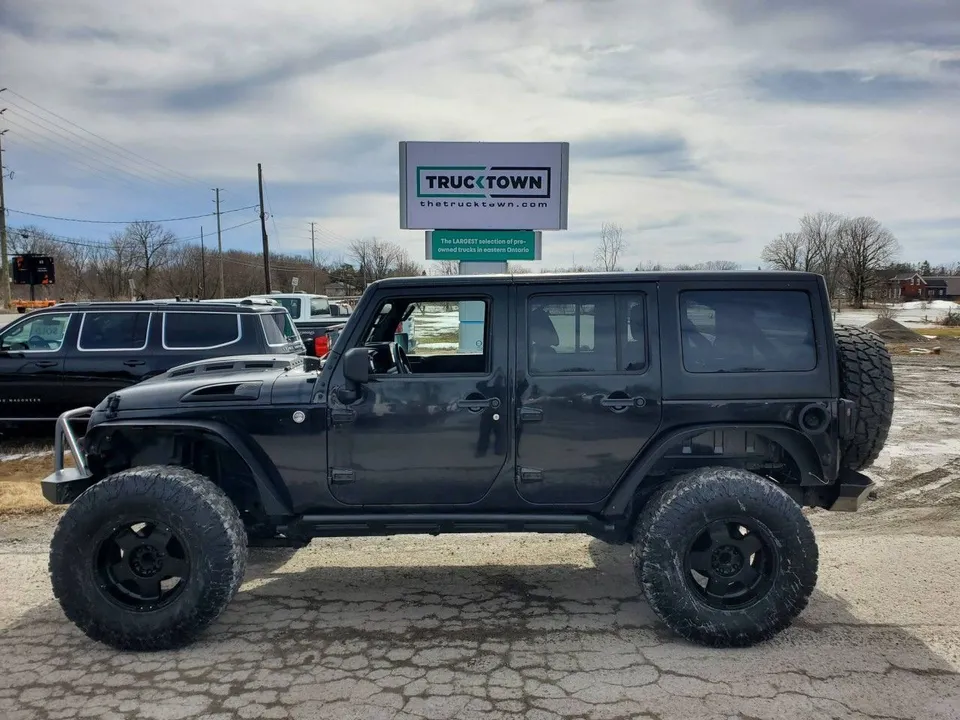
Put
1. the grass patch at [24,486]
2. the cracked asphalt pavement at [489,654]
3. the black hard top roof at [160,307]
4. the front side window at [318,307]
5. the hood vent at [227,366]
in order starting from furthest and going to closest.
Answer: the front side window at [318,307]
the black hard top roof at [160,307]
the grass patch at [24,486]
the hood vent at [227,366]
the cracked asphalt pavement at [489,654]

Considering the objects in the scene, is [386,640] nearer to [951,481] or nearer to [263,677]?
[263,677]

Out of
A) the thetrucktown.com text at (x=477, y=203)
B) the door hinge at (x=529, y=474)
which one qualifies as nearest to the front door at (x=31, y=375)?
the door hinge at (x=529, y=474)

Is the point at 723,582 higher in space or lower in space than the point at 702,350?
lower

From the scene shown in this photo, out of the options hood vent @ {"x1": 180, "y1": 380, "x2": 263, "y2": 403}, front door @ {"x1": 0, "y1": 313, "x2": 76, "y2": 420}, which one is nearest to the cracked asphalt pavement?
hood vent @ {"x1": 180, "y1": 380, "x2": 263, "y2": 403}

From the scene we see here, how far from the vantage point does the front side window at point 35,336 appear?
837cm

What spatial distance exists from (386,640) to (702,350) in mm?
2368

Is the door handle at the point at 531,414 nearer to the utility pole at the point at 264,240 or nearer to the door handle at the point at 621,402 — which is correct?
the door handle at the point at 621,402

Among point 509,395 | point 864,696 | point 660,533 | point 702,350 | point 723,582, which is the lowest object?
point 864,696

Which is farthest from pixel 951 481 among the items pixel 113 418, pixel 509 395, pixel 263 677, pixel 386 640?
pixel 113 418

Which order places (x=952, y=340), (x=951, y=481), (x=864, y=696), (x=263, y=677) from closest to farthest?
1. (x=864, y=696)
2. (x=263, y=677)
3. (x=951, y=481)
4. (x=952, y=340)

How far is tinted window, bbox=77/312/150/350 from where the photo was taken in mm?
8289

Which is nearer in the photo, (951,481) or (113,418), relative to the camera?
(113,418)

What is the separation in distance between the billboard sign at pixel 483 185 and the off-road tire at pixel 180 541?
1238cm

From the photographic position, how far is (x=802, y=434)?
378 cm
